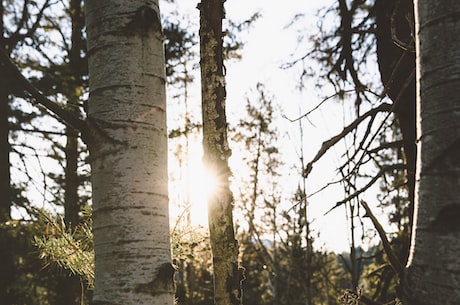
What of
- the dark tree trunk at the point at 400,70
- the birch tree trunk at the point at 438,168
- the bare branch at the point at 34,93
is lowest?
the birch tree trunk at the point at 438,168

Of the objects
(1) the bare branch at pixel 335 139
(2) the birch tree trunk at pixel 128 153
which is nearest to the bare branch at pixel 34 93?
(2) the birch tree trunk at pixel 128 153

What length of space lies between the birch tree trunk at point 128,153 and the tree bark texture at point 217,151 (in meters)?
1.86

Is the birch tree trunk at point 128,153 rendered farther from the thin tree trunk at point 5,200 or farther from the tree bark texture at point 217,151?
the thin tree trunk at point 5,200

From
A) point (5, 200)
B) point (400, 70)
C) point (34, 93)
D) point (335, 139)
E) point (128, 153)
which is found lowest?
point (128, 153)

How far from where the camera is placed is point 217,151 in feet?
10.4

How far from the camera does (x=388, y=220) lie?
18359 mm

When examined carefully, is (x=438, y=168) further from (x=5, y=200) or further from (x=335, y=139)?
(x=5, y=200)

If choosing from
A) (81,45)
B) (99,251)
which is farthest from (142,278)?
(81,45)

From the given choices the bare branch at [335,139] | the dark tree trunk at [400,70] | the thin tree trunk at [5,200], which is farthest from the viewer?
the thin tree trunk at [5,200]

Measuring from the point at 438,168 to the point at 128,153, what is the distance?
735mm

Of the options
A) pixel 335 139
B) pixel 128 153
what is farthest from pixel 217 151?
pixel 128 153

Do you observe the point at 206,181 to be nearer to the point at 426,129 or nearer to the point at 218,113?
the point at 218,113

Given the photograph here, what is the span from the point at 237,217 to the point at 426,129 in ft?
45.1

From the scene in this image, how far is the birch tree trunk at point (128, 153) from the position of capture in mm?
1146
